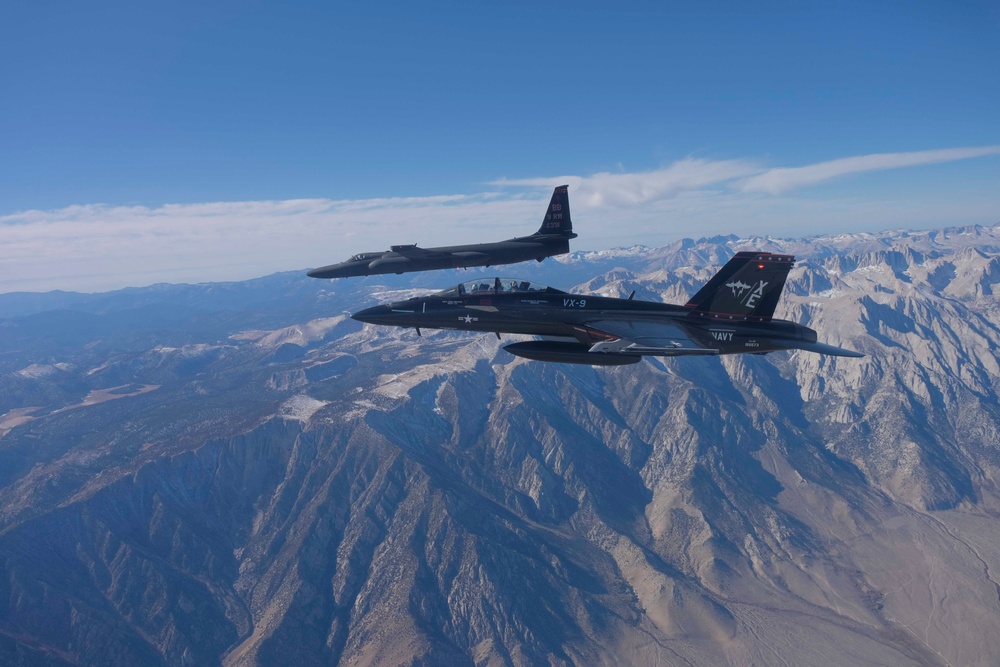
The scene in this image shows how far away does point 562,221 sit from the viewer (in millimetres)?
60469

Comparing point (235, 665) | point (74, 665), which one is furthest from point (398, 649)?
point (74, 665)

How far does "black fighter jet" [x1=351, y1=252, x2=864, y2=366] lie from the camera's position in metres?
33.6

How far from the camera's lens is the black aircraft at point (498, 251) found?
60.3 meters

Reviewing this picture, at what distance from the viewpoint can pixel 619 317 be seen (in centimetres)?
3622

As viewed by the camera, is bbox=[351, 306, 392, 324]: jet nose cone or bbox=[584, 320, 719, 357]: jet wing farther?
bbox=[351, 306, 392, 324]: jet nose cone

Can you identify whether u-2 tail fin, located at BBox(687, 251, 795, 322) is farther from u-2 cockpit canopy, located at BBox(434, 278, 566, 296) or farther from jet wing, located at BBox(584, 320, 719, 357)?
u-2 cockpit canopy, located at BBox(434, 278, 566, 296)

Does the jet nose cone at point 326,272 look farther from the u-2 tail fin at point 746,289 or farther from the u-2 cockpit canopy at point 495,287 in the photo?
the u-2 tail fin at point 746,289

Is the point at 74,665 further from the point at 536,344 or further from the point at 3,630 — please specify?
the point at 536,344

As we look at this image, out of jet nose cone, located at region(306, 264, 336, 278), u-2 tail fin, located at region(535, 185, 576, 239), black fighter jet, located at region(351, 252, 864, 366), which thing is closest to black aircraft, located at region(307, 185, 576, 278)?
u-2 tail fin, located at region(535, 185, 576, 239)

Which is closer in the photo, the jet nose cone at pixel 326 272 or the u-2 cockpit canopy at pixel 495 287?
the u-2 cockpit canopy at pixel 495 287

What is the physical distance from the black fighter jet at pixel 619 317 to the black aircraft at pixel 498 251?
75.1ft

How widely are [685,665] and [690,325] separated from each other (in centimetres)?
22256

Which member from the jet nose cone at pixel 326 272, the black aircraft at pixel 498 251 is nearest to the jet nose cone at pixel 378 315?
the black aircraft at pixel 498 251

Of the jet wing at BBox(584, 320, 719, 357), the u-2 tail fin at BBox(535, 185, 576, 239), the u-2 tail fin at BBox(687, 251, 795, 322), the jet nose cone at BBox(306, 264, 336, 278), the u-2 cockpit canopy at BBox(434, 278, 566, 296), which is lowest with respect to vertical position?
the jet wing at BBox(584, 320, 719, 357)
